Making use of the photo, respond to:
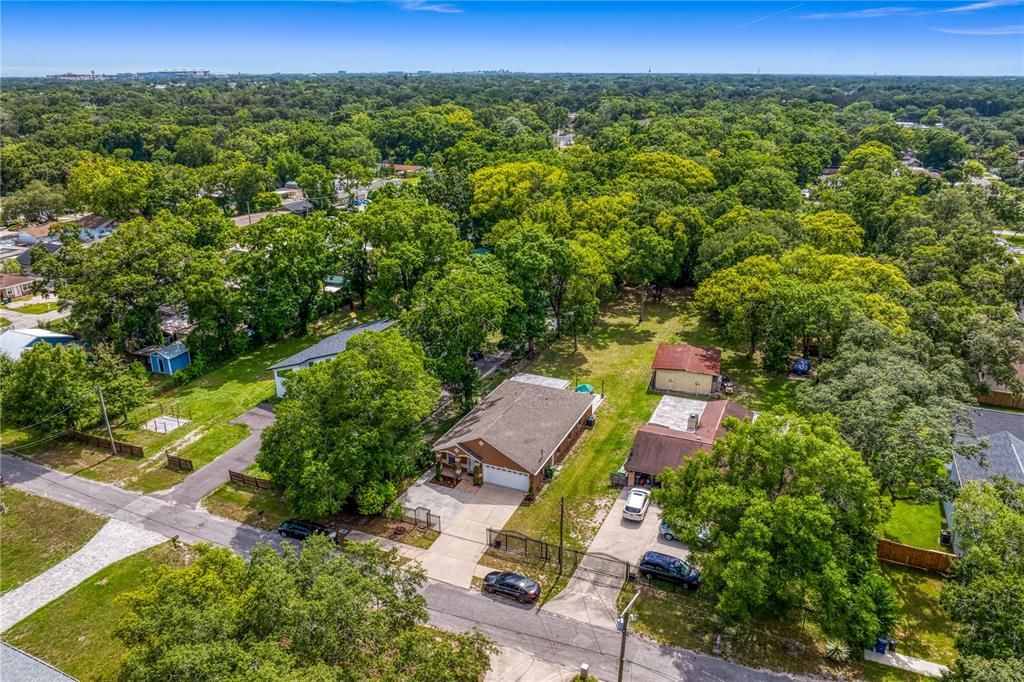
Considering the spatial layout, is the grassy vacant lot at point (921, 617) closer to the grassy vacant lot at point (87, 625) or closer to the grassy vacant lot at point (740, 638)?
the grassy vacant lot at point (740, 638)

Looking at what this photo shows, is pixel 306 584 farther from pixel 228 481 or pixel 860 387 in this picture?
pixel 860 387

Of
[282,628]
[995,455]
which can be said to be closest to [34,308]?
[282,628]

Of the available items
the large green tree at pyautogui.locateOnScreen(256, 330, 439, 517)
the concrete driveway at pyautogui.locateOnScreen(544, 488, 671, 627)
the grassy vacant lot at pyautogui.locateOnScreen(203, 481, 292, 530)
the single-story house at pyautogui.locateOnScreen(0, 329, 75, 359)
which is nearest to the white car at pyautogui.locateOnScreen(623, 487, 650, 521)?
the concrete driveway at pyautogui.locateOnScreen(544, 488, 671, 627)

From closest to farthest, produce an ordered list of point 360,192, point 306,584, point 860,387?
point 306,584
point 860,387
point 360,192

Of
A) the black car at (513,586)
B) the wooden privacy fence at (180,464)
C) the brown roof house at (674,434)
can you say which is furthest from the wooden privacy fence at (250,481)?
the brown roof house at (674,434)

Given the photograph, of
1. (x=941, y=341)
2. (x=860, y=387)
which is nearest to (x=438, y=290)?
(x=860, y=387)

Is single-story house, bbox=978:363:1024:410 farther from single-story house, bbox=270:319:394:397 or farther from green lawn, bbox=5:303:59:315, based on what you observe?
green lawn, bbox=5:303:59:315

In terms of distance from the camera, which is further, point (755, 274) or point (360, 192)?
point (360, 192)
